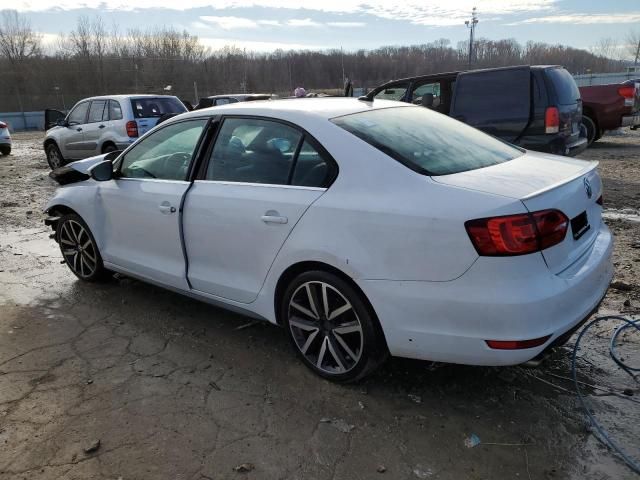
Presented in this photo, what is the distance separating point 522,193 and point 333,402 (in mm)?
1525

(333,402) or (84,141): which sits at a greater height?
(84,141)

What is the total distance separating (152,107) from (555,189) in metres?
10.0

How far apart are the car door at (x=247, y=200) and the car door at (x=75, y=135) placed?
9.08m

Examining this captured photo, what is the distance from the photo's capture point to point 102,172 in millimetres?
4168

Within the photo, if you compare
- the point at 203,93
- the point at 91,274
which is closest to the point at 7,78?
the point at 203,93

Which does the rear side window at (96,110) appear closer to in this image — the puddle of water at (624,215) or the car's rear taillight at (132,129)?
the car's rear taillight at (132,129)

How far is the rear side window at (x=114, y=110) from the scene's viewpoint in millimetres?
10710

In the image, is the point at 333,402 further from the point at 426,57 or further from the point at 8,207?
the point at 426,57

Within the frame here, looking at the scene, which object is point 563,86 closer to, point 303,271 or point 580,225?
point 580,225

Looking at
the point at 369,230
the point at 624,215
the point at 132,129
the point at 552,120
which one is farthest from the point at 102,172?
the point at 132,129

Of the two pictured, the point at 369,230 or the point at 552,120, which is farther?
the point at 552,120

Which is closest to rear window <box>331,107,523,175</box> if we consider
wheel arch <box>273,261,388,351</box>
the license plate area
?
the license plate area

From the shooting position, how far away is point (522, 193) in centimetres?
248

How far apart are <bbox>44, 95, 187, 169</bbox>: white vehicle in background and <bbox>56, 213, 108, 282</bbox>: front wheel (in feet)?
19.8
